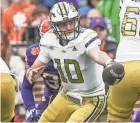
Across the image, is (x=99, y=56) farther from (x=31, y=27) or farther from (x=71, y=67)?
(x=31, y=27)

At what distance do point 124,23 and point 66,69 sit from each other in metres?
→ 0.90

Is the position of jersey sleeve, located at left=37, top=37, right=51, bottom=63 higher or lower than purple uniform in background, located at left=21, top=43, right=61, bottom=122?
higher

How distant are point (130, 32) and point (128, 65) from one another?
307mm

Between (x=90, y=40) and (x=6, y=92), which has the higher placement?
(x=90, y=40)

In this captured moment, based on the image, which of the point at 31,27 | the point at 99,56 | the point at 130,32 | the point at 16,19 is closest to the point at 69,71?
the point at 99,56

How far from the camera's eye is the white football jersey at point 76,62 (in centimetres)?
732

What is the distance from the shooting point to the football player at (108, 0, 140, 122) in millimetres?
6641

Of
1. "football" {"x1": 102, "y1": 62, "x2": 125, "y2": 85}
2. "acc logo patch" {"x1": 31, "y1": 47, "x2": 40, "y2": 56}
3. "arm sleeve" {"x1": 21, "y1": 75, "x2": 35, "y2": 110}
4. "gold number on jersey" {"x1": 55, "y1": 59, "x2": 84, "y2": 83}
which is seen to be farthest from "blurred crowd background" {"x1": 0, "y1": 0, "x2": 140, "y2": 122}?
"football" {"x1": 102, "y1": 62, "x2": 125, "y2": 85}

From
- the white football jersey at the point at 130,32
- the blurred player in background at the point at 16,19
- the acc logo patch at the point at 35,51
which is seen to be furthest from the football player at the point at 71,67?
the blurred player in background at the point at 16,19

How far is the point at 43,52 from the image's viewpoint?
24.9 feet

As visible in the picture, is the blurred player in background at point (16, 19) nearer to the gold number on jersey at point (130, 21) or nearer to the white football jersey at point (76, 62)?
the white football jersey at point (76, 62)

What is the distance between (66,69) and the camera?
746cm

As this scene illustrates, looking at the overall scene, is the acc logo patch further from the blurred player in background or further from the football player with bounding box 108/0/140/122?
the blurred player in background

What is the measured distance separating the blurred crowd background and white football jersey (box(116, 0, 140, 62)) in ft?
7.81
